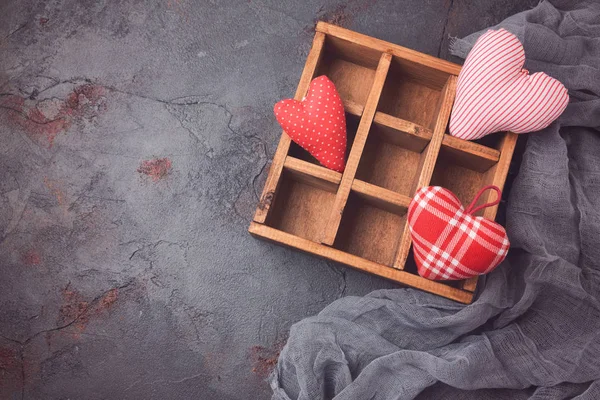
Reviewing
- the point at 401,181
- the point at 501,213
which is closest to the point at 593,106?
the point at 501,213

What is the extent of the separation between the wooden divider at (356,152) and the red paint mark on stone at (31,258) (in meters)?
0.63

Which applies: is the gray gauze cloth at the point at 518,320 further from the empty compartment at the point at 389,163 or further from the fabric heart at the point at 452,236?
the empty compartment at the point at 389,163

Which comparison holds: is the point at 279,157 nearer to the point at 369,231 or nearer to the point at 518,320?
the point at 369,231

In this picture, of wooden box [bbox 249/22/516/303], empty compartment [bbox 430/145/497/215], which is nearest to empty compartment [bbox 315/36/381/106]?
wooden box [bbox 249/22/516/303]

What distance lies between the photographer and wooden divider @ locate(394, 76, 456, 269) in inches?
38.7

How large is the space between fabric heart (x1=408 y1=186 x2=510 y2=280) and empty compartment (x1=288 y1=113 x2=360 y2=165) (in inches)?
8.2

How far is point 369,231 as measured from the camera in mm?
1082

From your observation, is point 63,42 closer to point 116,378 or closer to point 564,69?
point 116,378

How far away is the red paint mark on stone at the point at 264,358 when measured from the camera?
1131 mm

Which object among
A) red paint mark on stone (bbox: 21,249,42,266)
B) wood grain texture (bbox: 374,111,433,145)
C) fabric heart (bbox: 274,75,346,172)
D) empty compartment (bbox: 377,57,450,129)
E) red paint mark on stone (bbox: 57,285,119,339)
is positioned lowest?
red paint mark on stone (bbox: 57,285,119,339)

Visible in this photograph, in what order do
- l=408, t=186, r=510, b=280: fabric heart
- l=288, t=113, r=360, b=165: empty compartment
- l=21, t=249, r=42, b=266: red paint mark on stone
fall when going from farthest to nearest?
l=21, t=249, r=42, b=266: red paint mark on stone → l=288, t=113, r=360, b=165: empty compartment → l=408, t=186, r=510, b=280: fabric heart

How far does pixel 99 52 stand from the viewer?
1.19 meters

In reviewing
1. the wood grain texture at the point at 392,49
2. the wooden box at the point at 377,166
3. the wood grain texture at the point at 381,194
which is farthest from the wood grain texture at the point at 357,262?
the wood grain texture at the point at 392,49

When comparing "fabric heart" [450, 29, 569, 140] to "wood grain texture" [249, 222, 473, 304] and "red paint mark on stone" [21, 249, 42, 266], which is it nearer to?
"wood grain texture" [249, 222, 473, 304]
